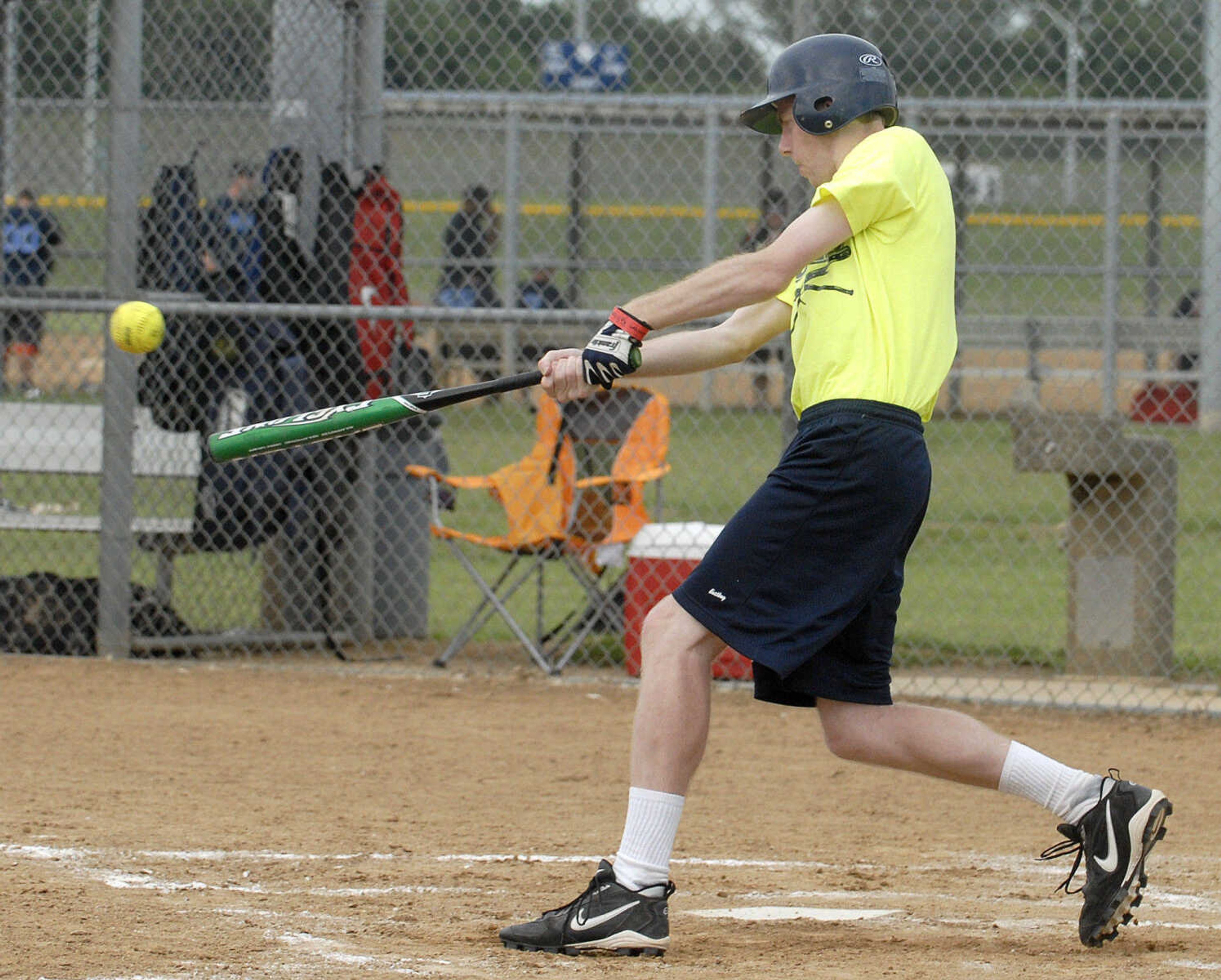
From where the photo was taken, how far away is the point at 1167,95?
51.3 ft

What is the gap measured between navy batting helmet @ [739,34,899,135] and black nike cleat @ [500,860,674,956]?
5.42ft

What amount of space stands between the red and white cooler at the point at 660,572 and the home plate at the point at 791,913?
3036 mm

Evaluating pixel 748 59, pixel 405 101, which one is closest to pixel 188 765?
pixel 405 101

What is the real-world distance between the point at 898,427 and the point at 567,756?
8.66ft

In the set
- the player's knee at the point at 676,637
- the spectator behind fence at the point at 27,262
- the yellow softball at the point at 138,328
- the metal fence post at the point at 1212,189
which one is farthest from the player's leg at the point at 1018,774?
the spectator behind fence at the point at 27,262

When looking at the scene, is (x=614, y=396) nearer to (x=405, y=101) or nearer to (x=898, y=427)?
(x=898, y=427)

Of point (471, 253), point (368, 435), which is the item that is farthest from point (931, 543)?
point (471, 253)

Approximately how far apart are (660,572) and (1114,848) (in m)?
3.55

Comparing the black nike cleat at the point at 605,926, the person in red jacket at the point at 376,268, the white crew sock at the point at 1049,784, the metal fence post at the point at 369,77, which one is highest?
the metal fence post at the point at 369,77

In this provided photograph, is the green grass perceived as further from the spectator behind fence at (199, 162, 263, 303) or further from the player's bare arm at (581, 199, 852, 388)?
A: the player's bare arm at (581, 199, 852, 388)

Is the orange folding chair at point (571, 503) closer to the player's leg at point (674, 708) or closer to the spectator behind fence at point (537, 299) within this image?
the player's leg at point (674, 708)

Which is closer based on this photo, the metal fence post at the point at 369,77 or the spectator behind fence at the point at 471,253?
the metal fence post at the point at 369,77

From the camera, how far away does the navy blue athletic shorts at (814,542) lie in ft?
11.2

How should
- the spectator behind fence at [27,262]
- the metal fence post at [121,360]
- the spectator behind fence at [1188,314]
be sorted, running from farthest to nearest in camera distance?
the spectator behind fence at [1188,314] < the spectator behind fence at [27,262] < the metal fence post at [121,360]
